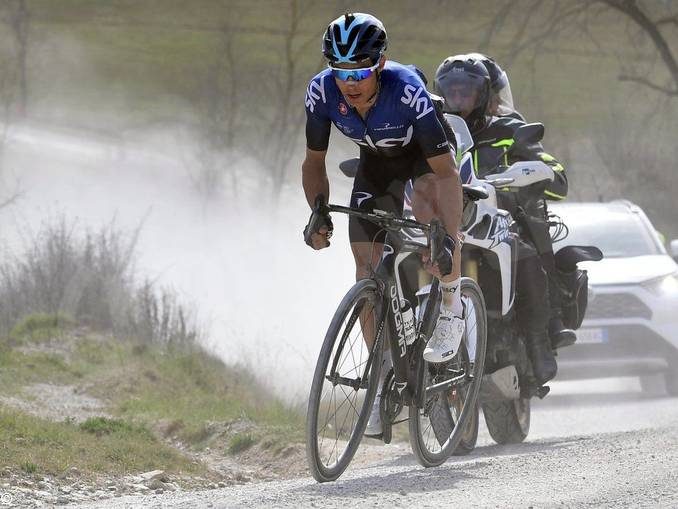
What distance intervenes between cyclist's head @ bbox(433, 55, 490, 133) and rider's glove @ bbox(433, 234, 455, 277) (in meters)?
2.68

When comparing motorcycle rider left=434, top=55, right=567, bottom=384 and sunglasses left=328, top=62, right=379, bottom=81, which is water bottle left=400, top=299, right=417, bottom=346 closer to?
sunglasses left=328, top=62, right=379, bottom=81

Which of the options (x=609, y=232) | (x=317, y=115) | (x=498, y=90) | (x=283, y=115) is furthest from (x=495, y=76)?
(x=283, y=115)

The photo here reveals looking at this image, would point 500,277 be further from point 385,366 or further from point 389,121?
point 389,121

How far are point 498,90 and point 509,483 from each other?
3.79 meters

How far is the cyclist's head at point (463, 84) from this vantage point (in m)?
9.44

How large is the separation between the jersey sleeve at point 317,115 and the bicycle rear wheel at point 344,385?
699mm

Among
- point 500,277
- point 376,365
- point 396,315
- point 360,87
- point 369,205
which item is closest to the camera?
point 360,87

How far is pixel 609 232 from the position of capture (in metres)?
14.1

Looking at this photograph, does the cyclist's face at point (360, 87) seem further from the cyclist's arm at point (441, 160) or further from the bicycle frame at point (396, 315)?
the bicycle frame at point (396, 315)

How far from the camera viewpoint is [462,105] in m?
9.48

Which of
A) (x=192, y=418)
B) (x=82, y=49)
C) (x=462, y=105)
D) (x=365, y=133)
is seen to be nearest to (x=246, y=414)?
(x=192, y=418)

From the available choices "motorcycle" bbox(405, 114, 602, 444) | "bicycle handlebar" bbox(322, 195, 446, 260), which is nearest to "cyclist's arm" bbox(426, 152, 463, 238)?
"bicycle handlebar" bbox(322, 195, 446, 260)

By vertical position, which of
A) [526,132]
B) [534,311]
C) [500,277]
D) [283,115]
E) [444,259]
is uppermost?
[283,115]

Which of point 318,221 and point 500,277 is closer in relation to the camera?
point 318,221
